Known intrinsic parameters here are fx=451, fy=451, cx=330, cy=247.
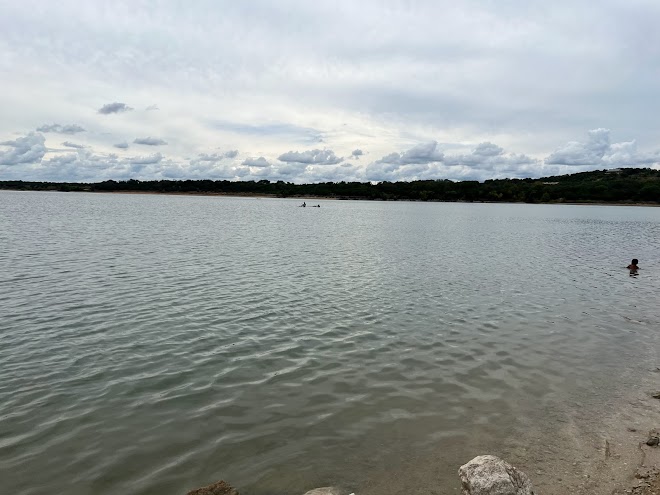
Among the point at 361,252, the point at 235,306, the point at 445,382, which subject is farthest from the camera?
the point at 361,252

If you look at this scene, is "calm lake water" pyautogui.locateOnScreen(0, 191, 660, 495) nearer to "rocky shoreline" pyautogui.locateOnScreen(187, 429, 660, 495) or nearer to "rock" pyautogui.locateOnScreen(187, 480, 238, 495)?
"rock" pyautogui.locateOnScreen(187, 480, 238, 495)

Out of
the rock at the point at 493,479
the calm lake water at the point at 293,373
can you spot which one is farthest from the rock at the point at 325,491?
the rock at the point at 493,479

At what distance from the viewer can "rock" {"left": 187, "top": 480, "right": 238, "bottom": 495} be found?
306 inches

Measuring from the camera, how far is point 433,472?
29.4 feet

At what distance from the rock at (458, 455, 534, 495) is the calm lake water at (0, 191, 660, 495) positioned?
1323mm

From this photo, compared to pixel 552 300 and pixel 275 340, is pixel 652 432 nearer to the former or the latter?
pixel 275 340

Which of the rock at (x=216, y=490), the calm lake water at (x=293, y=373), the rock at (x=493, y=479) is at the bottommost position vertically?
the calm lake water at (x=293, y=373)

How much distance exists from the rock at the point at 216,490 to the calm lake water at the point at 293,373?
54 centimetres

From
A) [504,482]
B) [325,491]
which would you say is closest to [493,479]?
[504,482]

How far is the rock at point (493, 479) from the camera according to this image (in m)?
6.98

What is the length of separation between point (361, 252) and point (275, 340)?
2710cm

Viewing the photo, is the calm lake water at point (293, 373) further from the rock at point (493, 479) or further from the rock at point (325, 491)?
the rock at point (493, 479)

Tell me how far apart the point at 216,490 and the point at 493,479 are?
4.63 m

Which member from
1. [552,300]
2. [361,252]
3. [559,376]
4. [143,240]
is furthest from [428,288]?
[143,240]
